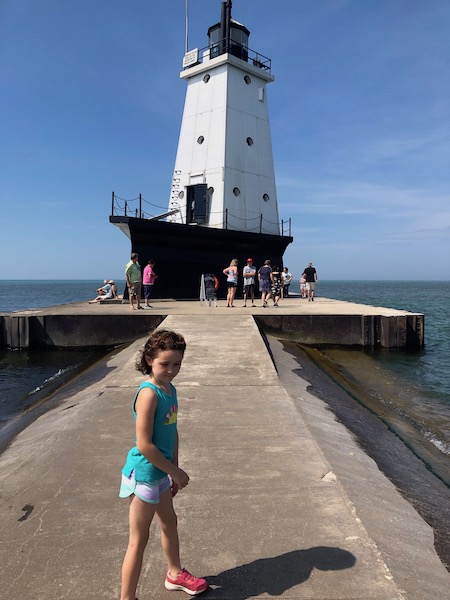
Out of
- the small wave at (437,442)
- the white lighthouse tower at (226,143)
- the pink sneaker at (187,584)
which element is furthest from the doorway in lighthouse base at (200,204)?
the pink sneaker at (187,584)

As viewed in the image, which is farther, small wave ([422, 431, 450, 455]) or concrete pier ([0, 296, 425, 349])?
concrete pier ([0, 296, 425, 349])

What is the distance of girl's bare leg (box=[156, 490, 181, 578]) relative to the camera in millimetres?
2193

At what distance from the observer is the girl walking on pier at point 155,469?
2.09m

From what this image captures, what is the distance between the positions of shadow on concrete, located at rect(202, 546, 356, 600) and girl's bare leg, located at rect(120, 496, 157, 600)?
1.26 ft

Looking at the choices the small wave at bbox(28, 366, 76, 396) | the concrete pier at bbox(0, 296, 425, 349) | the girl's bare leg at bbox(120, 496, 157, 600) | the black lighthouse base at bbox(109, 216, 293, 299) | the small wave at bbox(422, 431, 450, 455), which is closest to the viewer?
the girl's bare leg at bbox(120, 496, 157, 600)

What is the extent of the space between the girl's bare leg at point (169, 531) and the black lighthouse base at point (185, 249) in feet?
49.7

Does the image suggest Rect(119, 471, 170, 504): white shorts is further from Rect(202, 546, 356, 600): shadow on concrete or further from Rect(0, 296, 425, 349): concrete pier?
Rect(0, 296, 425, 349): concrete pier

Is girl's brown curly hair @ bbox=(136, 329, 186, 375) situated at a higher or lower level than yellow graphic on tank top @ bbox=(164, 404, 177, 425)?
higher

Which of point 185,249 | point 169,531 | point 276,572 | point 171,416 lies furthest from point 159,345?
point 185,249

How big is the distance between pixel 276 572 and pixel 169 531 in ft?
2.06

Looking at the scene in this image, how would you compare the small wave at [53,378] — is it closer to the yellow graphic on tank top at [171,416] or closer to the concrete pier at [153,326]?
the concrete pier at [153,326]

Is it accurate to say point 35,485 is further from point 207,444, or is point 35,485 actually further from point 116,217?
point 116,217

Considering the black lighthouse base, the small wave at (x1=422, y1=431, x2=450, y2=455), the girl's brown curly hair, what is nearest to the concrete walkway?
the girl's brown curly hair

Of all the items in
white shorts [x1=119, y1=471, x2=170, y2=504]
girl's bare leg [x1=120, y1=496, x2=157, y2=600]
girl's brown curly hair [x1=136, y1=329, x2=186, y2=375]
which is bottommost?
girl's bare leg [x1=120, y1=496, x2=157, y2=600]
